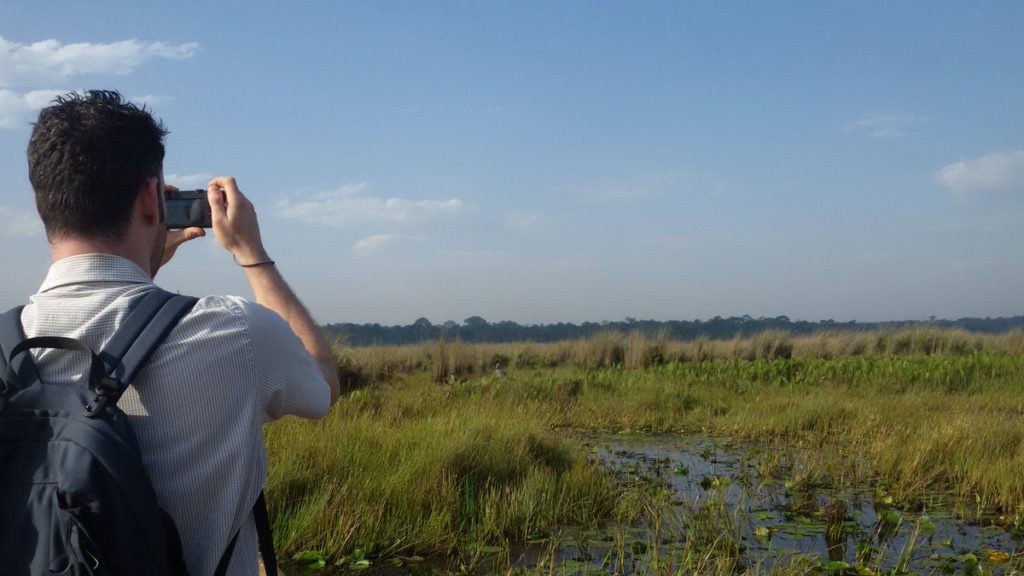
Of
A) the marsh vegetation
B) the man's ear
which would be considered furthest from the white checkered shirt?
the marsh vegetation

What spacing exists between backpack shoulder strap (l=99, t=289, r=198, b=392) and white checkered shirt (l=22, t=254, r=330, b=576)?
0.09 ft

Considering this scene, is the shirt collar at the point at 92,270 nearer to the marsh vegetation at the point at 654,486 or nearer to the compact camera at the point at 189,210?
the compact camera at the point at 189,210

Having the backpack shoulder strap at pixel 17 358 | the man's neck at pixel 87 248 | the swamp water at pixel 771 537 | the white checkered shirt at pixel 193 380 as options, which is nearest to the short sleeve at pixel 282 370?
the white checkered shirt at pixel 193 380

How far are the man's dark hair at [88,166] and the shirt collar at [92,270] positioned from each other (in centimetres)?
4

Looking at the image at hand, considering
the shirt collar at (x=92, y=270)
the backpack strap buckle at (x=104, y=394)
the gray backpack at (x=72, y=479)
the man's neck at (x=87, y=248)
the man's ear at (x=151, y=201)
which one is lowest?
the gray backpack at (x=72, y=479)

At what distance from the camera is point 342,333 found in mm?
13930

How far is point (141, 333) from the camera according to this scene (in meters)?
1.52

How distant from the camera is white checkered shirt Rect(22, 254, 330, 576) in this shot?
1561 millimetres

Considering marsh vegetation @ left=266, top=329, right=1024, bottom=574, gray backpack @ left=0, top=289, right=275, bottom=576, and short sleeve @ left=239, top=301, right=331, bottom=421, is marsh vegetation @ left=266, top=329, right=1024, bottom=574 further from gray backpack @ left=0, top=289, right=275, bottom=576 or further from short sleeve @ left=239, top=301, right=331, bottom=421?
gray backpack @ left=0, top=289, right=275, bottom=576

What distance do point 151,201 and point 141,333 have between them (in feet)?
0.95

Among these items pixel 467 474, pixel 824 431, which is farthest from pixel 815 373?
pixel 467 474

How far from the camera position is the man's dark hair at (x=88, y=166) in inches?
62.1

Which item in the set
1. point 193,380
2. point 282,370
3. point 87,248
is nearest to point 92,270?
point 87,248

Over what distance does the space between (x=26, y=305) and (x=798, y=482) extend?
18.1 feet
